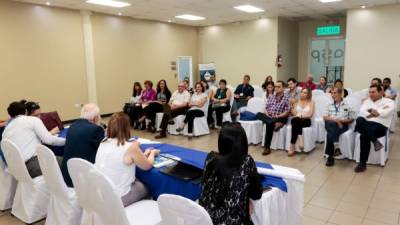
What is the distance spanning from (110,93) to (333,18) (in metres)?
8.09

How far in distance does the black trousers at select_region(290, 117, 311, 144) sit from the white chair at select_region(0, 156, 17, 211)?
3.99 m

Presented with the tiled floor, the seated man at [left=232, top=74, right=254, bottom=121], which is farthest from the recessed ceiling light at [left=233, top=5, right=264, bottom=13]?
the tiled floor

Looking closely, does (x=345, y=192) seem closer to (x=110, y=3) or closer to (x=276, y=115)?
(x=276, y=115)

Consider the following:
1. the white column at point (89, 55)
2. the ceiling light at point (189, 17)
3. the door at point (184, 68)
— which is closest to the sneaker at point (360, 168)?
the ceiling light at point (189, 17)

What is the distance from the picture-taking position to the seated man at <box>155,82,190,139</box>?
6660 millimetres

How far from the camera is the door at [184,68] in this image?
11562mm

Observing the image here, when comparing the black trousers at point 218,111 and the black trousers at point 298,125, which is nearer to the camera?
the black trousers at point 298,125

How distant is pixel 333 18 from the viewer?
→ 425 inches

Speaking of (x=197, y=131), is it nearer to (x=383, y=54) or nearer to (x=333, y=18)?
(x=383, y=54)

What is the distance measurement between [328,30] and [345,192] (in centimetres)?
893

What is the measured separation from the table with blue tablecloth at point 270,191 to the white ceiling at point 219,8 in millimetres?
5851

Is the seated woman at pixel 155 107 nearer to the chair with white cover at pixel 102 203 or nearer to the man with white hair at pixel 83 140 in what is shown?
the man with white hair at pixel 83 140

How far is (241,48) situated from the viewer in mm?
11016

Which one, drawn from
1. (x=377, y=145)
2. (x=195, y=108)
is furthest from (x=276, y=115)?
(x=195, y=108)
